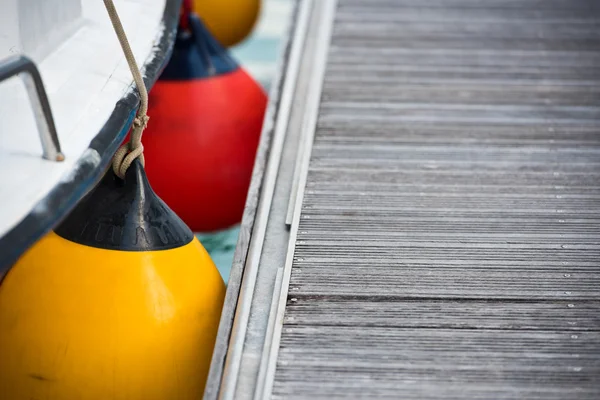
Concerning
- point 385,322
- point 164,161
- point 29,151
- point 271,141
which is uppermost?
point 29,151

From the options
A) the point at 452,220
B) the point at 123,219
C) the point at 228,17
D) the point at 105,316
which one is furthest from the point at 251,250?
the point at 228,17

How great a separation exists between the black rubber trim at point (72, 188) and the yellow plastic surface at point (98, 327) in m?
0.14

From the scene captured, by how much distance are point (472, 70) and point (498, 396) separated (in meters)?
2.22

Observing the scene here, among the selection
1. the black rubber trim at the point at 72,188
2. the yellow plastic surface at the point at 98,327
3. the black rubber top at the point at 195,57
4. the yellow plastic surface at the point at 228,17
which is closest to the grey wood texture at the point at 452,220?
the yellow plastic surface at the point at 98,327

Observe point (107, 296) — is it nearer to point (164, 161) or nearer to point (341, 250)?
point (341, 250)

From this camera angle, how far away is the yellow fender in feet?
7.86

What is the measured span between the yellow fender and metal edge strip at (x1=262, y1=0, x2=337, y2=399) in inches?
10.0

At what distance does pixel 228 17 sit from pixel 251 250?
11.0 feet

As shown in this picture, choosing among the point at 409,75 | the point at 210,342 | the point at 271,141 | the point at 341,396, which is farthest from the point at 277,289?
the point at 409,75

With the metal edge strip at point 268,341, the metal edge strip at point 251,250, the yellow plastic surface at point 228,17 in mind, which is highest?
the metal edge strip at point 268,341

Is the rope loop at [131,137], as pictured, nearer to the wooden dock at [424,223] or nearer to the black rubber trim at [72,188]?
the black rubber trim at [72,188]

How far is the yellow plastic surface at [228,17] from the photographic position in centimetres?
575

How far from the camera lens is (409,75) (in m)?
4.09

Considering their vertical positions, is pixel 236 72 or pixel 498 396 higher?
pixel 498 396
